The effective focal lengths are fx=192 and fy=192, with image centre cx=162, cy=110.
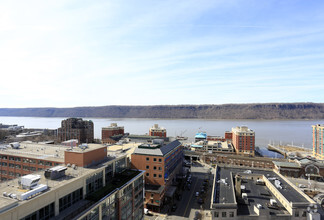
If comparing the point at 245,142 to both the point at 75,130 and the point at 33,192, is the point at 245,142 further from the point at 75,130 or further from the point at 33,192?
the point at 33,192

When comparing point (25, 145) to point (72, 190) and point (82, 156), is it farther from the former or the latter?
point (72, 190)

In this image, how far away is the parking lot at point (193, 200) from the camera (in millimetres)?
33812

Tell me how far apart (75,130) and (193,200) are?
8235 centimetres

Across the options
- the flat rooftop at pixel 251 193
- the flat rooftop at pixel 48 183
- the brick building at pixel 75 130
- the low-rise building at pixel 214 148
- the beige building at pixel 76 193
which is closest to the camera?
the flat rooftop at pixel 48 183

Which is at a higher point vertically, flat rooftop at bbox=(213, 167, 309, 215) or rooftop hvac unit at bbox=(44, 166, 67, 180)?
rooftop hvac unit at bbox=(44, 166, 67, 180)

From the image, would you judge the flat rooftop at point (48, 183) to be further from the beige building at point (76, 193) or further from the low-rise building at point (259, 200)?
the low-rise building at point (259, 200)

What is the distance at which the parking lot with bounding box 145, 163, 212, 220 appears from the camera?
33812 millimetres

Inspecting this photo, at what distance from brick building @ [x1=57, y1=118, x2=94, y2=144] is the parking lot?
70.2m

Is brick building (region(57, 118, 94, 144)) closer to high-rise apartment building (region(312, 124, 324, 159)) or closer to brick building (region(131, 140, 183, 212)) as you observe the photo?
brick building (region(131, 140, 183, 212))

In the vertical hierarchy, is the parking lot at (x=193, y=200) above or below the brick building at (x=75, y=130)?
below

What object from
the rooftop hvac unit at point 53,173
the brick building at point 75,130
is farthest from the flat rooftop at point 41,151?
the brick building at point 75,130

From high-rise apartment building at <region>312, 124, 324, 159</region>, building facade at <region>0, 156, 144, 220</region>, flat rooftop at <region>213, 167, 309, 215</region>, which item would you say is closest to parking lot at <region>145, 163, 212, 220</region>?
flat rooftop at <region>213, 167, 309, 215</region>

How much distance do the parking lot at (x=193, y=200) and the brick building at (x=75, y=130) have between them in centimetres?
7021

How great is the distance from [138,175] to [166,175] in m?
14.7
